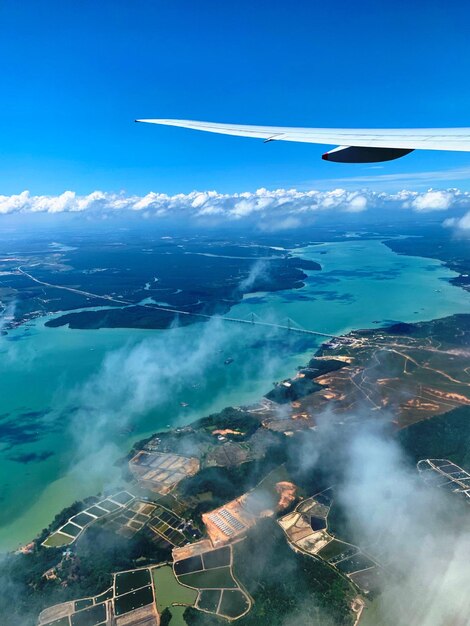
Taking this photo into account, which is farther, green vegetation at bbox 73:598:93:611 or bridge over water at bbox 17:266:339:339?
bridge over water at bbox 17:266:339:339

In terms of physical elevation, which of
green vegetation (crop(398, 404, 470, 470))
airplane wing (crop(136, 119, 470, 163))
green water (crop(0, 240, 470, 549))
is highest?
airplane wing (crop(136, 119, 470, 163))

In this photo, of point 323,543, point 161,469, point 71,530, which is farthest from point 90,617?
point 323,543

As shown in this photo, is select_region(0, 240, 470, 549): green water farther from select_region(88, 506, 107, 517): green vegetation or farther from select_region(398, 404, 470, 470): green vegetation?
select_region(398, 404, 470, 470): green vegetation

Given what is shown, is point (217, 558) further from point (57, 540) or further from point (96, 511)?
point (57, 540)

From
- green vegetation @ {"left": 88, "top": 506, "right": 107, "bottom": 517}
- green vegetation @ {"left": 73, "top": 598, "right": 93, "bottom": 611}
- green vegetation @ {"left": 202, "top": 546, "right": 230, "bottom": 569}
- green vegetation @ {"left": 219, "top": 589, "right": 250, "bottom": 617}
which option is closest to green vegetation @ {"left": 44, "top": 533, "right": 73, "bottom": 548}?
green vegetation @ {"left": 88, "top": 506, "right": 107, "bottom": 517}

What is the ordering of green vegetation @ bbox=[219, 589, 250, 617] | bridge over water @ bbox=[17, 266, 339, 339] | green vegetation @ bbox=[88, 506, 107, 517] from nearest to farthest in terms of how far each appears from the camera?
green vegetation @ bbox=[219, 589, 250, 617]
green vegetation @ bbox=[88, 506, 107, 517]
bridge over water @ bbox=[17, 266, 339, 339]

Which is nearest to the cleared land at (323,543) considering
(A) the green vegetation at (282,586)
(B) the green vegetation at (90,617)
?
(A) the green vegetation at (282,586)

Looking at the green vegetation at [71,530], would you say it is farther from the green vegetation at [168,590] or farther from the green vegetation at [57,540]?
the green vegetation at [168,590]

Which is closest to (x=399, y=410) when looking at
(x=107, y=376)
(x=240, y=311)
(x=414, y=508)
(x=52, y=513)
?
(x=414, y=508)
